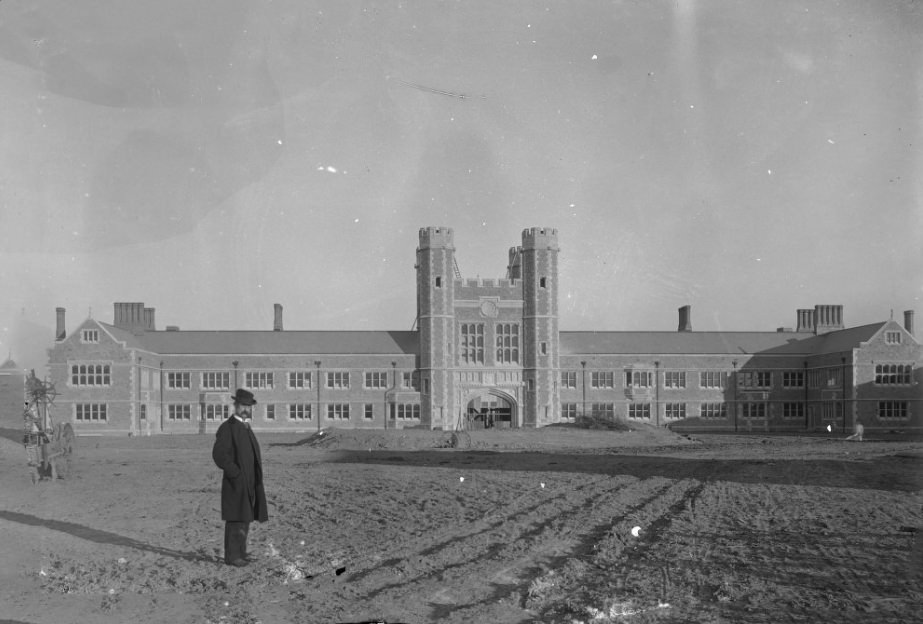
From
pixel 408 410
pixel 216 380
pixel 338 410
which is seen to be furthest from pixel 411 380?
pixel 216 380

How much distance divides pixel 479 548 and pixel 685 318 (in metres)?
58.2

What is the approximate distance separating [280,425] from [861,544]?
150 ft

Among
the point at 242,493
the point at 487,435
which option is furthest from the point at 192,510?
the point at 487,435

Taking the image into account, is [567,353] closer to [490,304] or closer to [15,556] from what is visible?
[490,304]

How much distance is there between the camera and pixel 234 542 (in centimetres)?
1027

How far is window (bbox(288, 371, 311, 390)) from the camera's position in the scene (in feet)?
177

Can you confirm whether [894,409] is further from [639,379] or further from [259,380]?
[259,380]

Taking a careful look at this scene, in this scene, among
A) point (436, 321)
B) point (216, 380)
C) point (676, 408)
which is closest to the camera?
point (436, 321)

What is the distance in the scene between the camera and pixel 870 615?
25.4ft

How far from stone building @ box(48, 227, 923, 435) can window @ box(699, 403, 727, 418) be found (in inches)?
3.9

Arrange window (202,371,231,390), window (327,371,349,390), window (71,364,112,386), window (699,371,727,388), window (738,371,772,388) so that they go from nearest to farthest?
window (71,364,112,386)
window (202,371,231,390)
window (327,371,349,390)
window (699,371,727,388)
window (738,371,772,388)

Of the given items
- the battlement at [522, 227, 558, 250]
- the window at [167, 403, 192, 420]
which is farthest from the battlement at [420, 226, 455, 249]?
the window at [167, 403, 192, 420]

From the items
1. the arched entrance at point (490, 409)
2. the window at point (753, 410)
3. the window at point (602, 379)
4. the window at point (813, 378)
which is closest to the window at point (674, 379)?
the window at point (602, 379)

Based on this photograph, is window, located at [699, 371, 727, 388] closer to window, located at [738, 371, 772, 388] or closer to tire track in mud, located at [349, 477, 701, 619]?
window, located at [738, 371, 772, 388]
